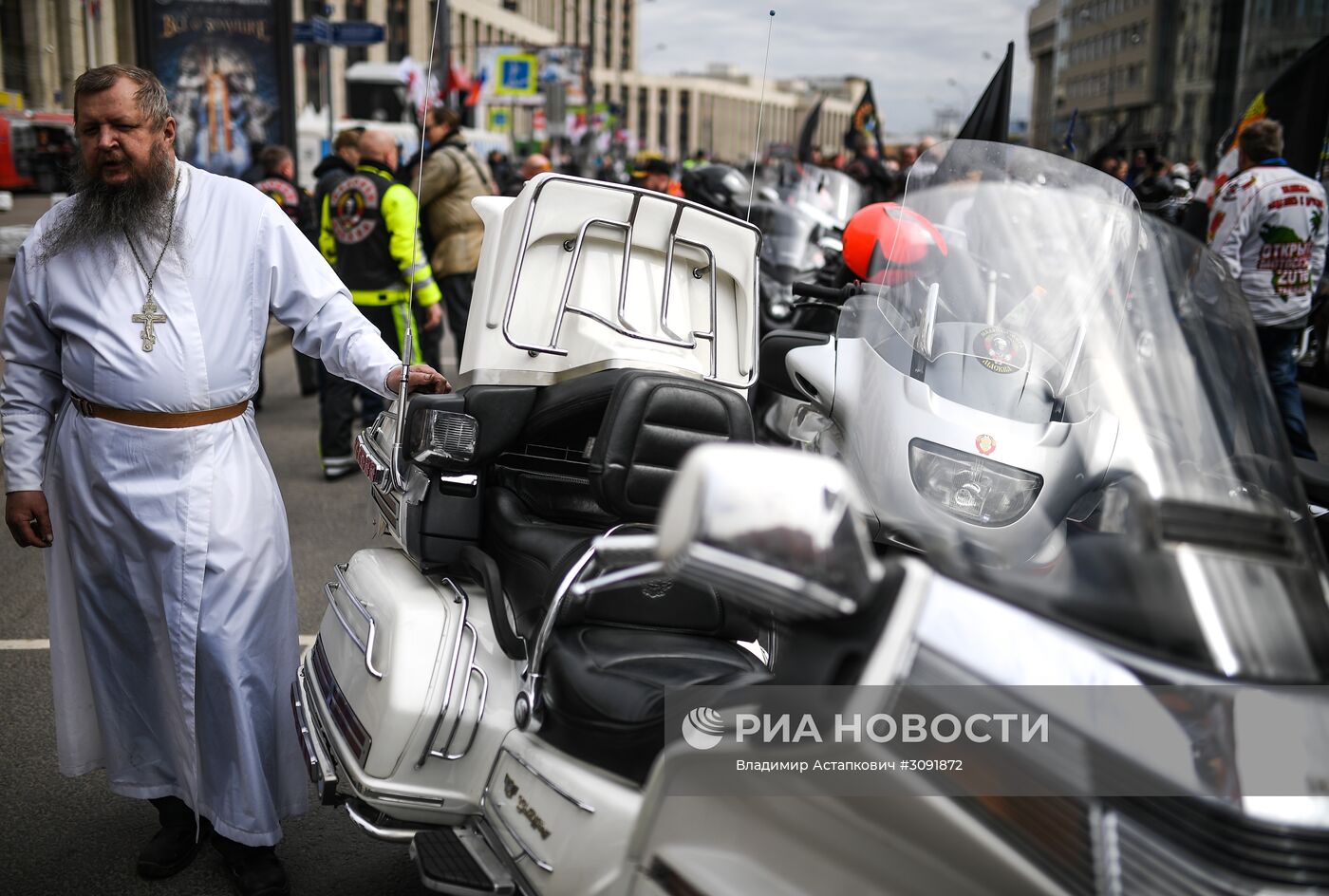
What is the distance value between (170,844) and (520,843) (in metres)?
1.34

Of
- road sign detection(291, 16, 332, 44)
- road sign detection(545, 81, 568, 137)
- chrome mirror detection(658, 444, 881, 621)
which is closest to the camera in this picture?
chrome mirror detection(658, 444, 881, 621)

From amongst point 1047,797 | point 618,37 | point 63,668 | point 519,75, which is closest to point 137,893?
point 63,668

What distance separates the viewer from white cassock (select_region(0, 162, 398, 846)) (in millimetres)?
2762

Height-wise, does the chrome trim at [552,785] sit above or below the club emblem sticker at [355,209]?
below

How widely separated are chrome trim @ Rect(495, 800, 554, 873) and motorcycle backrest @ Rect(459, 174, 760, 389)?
97 centimetres

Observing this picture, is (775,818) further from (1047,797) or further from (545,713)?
(545,713)

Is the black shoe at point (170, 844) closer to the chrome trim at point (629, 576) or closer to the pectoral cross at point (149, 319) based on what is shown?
the pectoral cross at point (149, 319)

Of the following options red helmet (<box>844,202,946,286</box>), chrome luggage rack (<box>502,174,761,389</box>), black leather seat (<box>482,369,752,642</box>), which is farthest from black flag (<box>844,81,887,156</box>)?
black leather seat (<box>482,369,752,642</box>)

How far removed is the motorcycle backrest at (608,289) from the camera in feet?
9.11

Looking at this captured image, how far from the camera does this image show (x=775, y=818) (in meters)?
1.40

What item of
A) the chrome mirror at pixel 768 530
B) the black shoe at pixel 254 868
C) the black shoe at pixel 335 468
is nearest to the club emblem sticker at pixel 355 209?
the black shoe at pixel 335 468

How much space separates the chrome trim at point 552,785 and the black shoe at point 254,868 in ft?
3.02

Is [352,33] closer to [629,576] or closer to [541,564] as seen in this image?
[541,564]

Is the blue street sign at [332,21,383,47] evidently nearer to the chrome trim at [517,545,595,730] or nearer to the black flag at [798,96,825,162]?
the black flag at [798,96,825,162]
